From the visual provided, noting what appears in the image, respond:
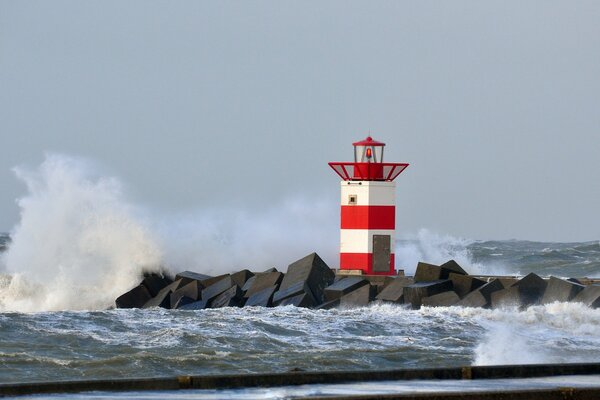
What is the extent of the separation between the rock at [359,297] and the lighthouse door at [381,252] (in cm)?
73

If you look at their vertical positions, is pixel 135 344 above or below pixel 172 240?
below

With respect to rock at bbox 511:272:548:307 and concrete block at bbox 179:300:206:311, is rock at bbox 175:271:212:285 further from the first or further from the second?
rock at bbox 511:272:548:307

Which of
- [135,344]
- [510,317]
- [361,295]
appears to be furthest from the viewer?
[361,295]

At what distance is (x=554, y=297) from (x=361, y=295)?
2101 millimetres

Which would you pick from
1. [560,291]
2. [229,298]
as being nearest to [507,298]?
[560,291]

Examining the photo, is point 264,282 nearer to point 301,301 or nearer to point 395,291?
point 301,301

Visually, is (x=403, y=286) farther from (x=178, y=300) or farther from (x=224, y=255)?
(x=224, y=255)

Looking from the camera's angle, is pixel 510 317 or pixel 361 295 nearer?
pixel 510 317

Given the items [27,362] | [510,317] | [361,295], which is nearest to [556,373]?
[27,362]

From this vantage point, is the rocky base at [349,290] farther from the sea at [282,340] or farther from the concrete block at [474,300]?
the sea at [282,340]

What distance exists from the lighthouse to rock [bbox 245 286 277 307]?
39.8 inches

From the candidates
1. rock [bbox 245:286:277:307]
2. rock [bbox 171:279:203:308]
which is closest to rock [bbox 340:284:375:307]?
rock [bbox 245:286:277:307]

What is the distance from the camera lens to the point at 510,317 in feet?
37.9

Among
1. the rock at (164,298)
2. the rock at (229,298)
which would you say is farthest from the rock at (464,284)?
the rock at (164,298)
